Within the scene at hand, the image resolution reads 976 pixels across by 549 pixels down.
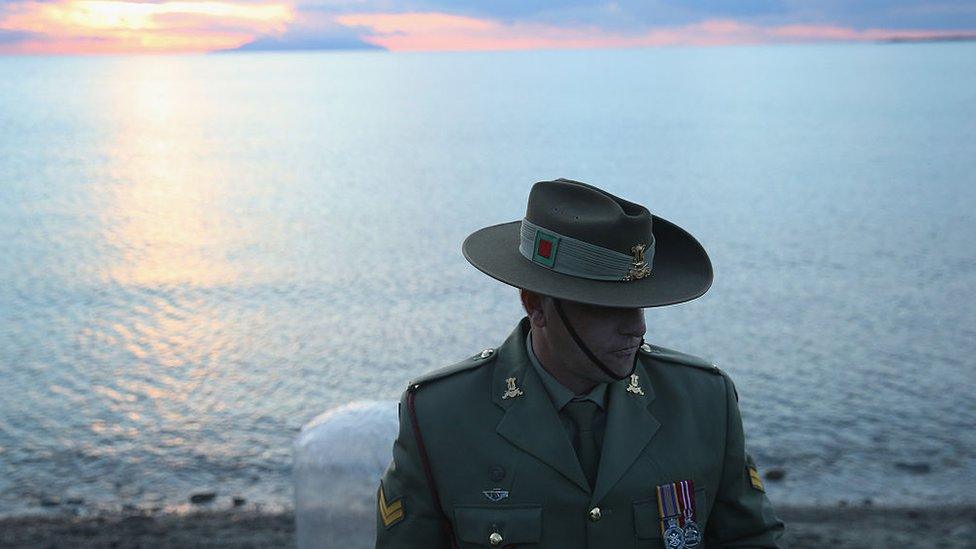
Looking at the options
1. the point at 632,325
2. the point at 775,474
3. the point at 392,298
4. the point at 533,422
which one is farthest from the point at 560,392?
the point at 392,298

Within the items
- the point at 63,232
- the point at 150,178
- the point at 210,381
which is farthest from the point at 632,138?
the point at 210,381

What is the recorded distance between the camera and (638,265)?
Answer: 11.1 feet

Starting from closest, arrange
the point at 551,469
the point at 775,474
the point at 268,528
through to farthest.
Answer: the point at 551,469 → the point at 268,528 → the point at 775,474

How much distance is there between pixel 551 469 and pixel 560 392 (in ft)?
0.83

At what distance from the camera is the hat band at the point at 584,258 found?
335 cm

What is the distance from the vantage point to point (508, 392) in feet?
11.6

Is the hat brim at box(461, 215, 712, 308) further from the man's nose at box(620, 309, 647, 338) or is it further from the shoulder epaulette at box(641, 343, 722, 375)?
the shoulder epaulette at box(641, 343, 722, 375)

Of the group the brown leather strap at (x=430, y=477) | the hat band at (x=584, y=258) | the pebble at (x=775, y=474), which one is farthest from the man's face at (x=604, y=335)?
the pebble at (x=775, y=474)

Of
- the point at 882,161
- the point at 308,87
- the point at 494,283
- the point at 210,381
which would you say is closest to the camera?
the point at 210,381

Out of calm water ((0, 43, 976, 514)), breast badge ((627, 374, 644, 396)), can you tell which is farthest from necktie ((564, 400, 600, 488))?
calm water ((0, 43, 976, 514))

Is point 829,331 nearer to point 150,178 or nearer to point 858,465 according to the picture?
point 858,465

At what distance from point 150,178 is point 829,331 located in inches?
1472

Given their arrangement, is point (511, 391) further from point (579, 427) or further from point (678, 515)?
point (678, 515)

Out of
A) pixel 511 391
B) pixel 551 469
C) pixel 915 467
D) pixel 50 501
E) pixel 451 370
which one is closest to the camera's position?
pixel 551 469
